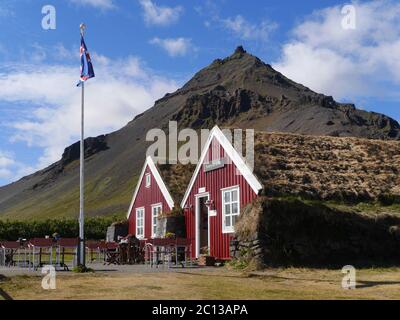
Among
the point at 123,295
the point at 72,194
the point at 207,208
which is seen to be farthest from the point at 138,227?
the point at 72,194

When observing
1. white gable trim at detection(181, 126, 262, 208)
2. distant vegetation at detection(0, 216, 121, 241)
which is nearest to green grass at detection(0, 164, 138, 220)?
distant vegetation at detection(0, 216, 121, 241)

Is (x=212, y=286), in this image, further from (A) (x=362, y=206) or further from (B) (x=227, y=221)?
(B) (x=227, y=221)

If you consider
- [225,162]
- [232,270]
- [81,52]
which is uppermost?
[81,52]

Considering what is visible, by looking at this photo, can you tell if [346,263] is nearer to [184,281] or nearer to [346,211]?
[346,211]

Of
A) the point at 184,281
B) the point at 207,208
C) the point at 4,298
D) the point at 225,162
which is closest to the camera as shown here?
the point at 4,298

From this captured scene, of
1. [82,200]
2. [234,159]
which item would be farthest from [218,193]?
[82,200]

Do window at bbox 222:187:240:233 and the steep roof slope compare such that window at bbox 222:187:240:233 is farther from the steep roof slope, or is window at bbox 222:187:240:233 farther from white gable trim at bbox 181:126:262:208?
the steep roof slope

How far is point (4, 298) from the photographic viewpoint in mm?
10242

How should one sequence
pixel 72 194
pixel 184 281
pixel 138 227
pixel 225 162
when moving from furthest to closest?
pixel 72 194 → pixel 138 227 → pixel 225 162 → pixel 184 281

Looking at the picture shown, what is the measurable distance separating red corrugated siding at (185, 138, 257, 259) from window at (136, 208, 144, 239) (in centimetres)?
662

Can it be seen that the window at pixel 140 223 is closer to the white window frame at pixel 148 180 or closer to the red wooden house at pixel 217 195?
the white window frame at pixel 148 180

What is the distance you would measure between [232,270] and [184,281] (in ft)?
13.2

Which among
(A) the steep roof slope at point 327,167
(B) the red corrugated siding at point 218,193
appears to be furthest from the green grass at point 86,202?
(A) the steep roof slope at point 327,167

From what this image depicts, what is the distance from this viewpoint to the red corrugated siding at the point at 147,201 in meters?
28.0
